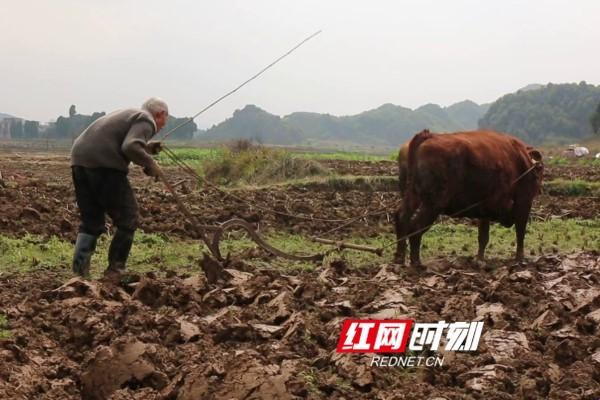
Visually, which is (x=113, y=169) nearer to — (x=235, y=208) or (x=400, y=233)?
(x=400, y=233)

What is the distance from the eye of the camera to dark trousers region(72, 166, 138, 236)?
24.1ft

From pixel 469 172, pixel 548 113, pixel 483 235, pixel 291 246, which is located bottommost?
pixel 291 246

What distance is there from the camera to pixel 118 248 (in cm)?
744

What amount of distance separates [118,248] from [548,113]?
101 m

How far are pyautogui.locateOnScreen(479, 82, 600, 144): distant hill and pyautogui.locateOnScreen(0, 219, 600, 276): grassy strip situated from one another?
84622mm

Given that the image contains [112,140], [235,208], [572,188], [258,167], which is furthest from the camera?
[258,167]

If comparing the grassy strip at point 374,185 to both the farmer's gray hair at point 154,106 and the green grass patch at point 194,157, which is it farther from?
the farmer's gray hair at point 154,106

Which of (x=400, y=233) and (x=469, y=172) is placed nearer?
(x=400, y=233)

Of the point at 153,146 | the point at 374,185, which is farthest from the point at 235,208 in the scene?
the point at 153,146

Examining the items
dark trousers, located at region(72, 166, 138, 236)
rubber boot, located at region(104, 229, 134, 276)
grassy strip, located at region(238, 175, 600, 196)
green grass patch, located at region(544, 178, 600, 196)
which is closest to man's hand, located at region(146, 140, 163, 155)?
dark trousers, located at region(72, 166, 138, 236)

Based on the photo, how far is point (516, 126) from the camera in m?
105

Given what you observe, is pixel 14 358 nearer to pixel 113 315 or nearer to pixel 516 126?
pixel 113 315

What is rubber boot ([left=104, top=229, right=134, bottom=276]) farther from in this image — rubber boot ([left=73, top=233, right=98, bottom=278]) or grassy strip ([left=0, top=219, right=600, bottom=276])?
grassy strip ([left=0, top=219, right=600, bottom=276])

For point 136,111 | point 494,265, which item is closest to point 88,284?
point 136,111
